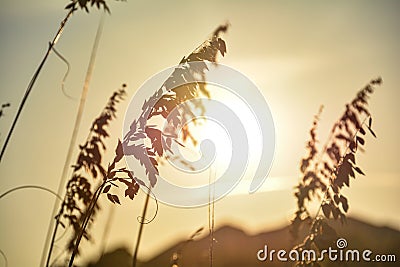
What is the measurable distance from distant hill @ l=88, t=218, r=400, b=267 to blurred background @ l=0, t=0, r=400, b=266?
24mm

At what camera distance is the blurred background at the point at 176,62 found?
1.39 meters

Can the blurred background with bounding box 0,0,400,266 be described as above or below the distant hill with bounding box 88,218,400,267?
above

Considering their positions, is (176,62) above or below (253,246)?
above

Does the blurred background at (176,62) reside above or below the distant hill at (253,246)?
above

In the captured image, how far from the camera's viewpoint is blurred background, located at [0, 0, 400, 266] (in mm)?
1389

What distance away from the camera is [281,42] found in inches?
66.3

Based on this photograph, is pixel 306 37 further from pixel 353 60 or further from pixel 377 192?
pixel 377 192

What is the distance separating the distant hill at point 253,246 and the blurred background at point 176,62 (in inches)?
0.9

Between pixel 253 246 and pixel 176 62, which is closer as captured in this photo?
pixel 253 246

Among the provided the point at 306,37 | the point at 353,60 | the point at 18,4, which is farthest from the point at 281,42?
the point at 18,4

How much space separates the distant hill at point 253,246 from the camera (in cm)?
130

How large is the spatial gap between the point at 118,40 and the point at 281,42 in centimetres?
53

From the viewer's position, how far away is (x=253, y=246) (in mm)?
1415

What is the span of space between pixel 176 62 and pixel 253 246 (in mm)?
603
